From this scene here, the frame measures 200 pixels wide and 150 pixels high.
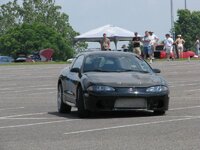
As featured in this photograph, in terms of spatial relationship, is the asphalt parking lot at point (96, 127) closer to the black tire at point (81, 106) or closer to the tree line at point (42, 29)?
the black tire at point (81, 106)

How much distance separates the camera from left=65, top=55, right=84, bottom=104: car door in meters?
17.1

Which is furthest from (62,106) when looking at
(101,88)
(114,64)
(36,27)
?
(36,27)

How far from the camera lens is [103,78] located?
16391mm

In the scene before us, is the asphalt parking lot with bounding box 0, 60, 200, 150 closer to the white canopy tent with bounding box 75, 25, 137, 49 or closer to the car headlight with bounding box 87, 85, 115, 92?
the car headlight with bounding box 87, 85, 115, 92

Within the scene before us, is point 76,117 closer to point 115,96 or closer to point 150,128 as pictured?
point 115,96

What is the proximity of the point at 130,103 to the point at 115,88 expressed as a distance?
0.41 m

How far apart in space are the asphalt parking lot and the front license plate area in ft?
0.80

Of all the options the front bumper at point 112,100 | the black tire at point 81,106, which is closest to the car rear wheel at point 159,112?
the front bumper at point 112,100

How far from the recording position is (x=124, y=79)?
53.7ft

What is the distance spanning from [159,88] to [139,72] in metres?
1.01

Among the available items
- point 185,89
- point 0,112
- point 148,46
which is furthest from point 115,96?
point 148,46

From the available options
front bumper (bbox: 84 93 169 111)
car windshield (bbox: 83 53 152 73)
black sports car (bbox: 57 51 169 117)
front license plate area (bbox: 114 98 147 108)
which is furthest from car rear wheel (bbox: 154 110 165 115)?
car windshield (bbox: 83 53 152 73)

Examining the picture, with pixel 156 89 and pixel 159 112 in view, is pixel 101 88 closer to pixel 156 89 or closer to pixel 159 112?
pixel 156 89

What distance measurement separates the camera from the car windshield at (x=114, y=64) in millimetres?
17375
